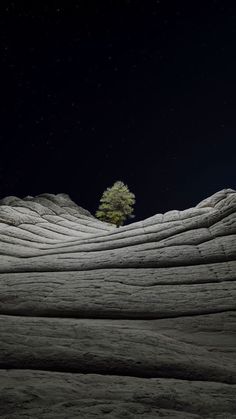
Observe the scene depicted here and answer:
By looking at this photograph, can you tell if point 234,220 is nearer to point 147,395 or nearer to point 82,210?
point 147,395

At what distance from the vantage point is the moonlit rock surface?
3.27 m

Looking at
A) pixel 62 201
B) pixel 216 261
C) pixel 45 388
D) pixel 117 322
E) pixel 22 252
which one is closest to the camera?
pixel 45 388

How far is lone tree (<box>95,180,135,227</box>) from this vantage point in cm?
2750

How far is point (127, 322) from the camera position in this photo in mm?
5395

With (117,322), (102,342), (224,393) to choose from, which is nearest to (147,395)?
(224,393)

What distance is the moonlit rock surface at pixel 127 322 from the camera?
129 inches

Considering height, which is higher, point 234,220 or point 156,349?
point 234,220

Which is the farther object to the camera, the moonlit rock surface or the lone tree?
the lone tree

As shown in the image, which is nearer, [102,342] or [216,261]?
[102,342]

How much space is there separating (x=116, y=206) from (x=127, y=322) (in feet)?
74.0

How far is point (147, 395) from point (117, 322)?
2062mm

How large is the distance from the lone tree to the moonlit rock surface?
1699 cm

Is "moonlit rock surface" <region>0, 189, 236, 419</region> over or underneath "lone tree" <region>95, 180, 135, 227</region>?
underneath

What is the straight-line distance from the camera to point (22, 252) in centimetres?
973
